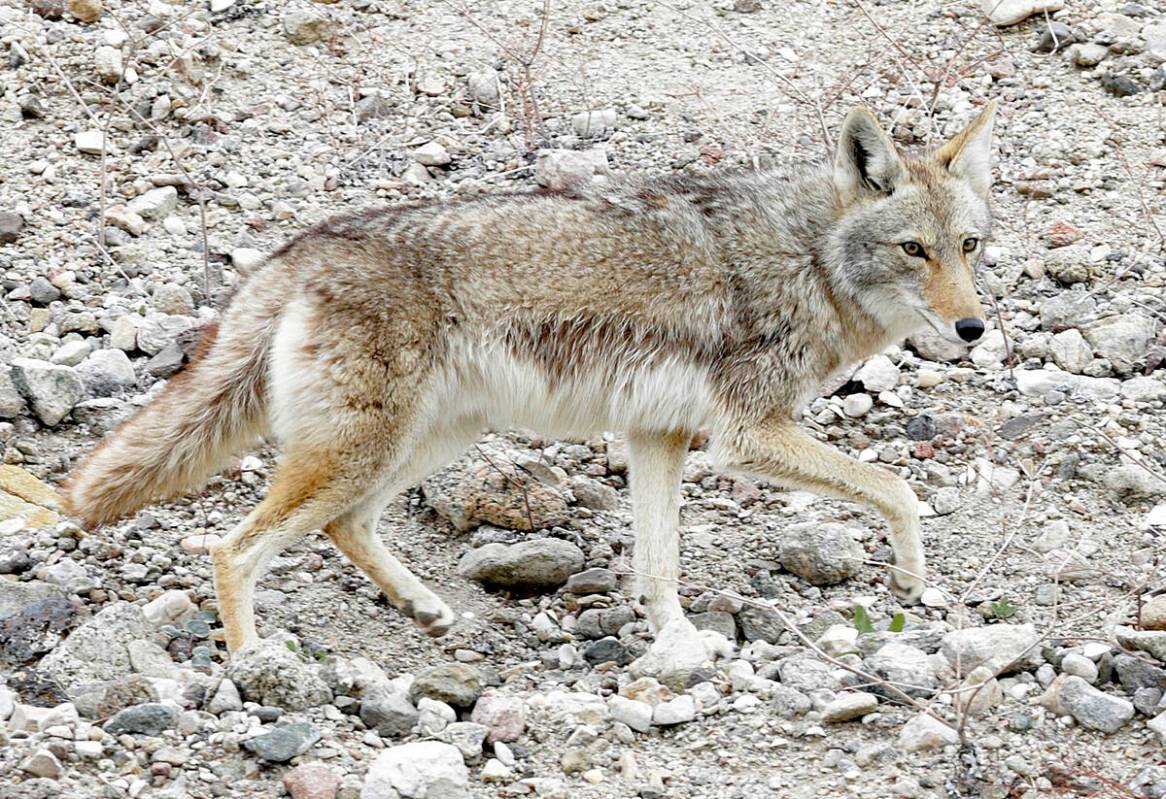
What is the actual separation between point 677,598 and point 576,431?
0.86 m

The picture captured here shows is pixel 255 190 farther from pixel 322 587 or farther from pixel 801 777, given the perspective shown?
pixel 801 777

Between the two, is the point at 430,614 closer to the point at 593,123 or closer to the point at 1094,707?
the point at 1094,707

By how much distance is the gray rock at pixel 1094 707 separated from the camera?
5117 millimetres

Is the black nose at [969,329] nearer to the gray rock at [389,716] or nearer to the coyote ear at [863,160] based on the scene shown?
the coyote ear at [863,160]

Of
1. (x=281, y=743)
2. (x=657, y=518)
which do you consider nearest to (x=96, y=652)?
(x=281, y=743)

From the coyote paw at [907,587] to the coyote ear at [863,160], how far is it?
1675 millimetres

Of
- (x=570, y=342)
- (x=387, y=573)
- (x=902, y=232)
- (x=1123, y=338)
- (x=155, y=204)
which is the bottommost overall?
(x=387, y=573)

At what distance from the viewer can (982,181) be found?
7.18 metres

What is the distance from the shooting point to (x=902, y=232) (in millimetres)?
6695

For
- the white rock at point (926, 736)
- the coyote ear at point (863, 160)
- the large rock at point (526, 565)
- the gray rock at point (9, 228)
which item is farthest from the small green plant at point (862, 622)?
the gray rock at point (9, 228)

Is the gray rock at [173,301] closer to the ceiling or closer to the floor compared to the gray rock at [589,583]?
closer to the ceiling

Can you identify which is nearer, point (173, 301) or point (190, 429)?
point (190, 429)

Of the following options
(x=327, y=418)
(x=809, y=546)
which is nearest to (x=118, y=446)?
(x=327, y=418)

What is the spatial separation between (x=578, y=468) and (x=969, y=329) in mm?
2376
